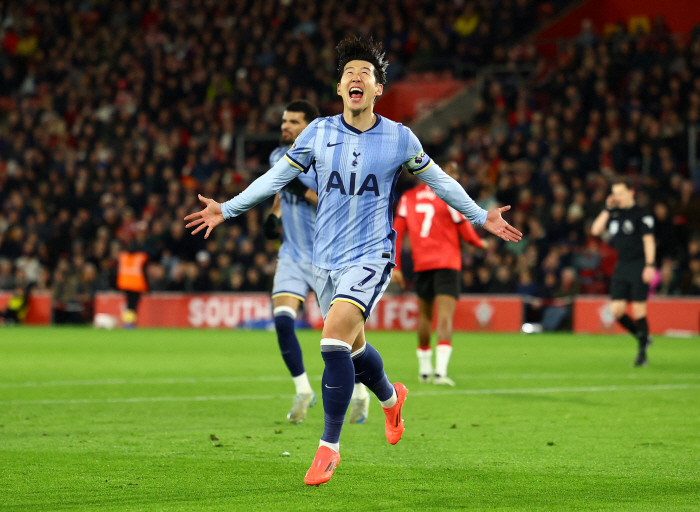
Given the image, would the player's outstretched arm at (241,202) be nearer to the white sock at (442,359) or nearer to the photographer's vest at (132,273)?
the white sock at (442,359)

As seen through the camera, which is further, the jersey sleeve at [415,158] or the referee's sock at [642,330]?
the referee's sock at [642,330]

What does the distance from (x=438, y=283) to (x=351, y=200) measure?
17.2ft

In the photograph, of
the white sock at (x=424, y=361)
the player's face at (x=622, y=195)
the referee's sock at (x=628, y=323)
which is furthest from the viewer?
the referee's sock at (x=628, y=323)

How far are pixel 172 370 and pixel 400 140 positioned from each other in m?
7.15

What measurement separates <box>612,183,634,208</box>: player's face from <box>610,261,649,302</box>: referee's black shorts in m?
0.75

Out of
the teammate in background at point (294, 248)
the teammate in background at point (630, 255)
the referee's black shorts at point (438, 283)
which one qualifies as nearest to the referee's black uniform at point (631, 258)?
the teammate in background at point (630, 255)

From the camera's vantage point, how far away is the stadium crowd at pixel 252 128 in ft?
67.9

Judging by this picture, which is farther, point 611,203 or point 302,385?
point 611,203

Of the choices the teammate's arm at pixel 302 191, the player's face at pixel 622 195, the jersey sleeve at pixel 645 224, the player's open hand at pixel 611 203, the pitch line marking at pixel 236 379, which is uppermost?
the player's face at pixel 622 195

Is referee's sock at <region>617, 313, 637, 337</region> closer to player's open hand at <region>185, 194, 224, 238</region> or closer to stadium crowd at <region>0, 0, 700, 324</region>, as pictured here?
stadium crowd at <region>0, 0, 700, 324</region>

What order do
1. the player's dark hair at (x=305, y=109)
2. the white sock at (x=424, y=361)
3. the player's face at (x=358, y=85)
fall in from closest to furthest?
the player's face at (x=358, y=85) < the player's dark hair at (x=305, y=109) < the white sock at (x=424, y=361)

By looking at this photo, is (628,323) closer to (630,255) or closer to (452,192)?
(630,255)

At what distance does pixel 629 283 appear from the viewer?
12.9 metres

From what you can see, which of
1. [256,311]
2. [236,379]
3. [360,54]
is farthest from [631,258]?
[256,311]
